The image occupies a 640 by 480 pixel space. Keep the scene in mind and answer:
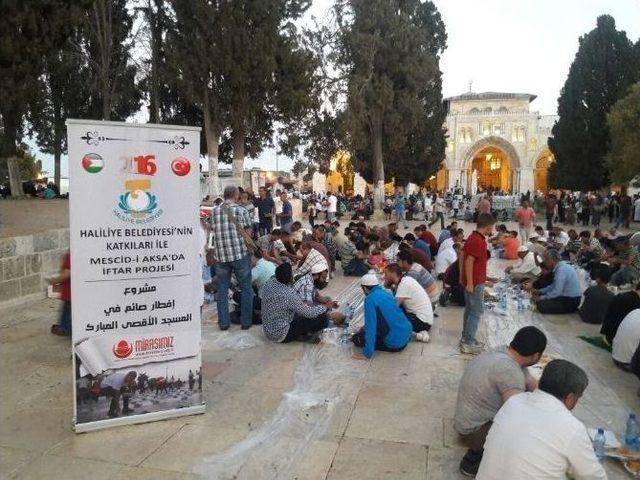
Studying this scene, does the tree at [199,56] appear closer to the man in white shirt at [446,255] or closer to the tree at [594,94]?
the man in white shirt at [446,255]

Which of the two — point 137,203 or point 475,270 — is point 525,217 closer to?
point 475,270

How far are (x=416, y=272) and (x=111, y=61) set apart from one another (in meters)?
19.3

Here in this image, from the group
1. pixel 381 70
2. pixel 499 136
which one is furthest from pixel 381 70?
pixel 499 136

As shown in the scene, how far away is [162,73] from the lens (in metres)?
19.9

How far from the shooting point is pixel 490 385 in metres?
3.48

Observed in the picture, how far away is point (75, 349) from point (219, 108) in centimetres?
1694

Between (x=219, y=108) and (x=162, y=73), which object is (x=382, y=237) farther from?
(x=162, y=73)

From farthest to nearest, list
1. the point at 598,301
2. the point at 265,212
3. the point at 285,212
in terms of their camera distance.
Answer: the point at 285,212, the point at 265,212, the point at 598,301

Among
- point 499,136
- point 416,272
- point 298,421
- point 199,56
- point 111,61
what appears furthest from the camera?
point 499,136

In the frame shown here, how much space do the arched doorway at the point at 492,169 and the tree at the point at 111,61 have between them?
38.6 meters

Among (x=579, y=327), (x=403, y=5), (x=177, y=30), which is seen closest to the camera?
(x=579, y=327)

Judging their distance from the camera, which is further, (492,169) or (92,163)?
(492,169)

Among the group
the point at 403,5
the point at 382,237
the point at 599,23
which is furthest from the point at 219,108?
the point at 599,23

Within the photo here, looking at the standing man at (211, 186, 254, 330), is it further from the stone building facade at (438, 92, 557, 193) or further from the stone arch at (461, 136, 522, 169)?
the stone arch at (461, 136, 522, 169)
